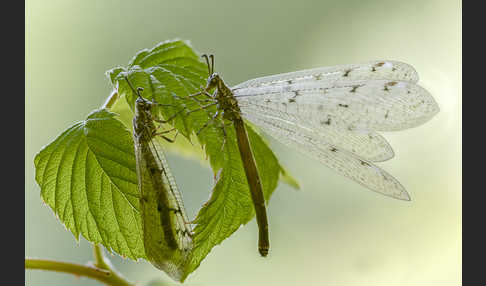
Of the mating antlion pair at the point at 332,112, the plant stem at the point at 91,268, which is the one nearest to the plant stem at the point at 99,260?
the plant stem at the point at 91,268

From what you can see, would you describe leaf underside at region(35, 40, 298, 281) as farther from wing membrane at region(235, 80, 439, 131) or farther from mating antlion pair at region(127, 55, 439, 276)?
wing membrane at region(235, 80, 439, 131)

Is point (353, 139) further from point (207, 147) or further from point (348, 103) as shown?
point (207, 147)

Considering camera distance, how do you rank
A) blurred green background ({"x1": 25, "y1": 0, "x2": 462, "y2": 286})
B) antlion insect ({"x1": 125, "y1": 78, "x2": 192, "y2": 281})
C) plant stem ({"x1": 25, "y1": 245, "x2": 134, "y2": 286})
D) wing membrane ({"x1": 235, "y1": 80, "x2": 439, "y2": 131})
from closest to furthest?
antlion insect ({"x1": 125, "y1": 78, "x2": 192, "y2": 281}) < plant stem ({"x1": 25, "y1": 245, "x2": 134, "y2": 286}) < wing membrane ({"x1": 235, "y1": 80, "x2": 439, "y2": 131}) < blurred green background ({"x1": 25, "y1": 0, "x2": 462, "y2": 286})

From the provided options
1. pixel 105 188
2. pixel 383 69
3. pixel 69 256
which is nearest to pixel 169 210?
pixel 105 188

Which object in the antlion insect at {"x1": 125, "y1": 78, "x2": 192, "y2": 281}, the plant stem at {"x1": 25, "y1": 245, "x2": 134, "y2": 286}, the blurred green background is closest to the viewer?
the antlion insect at {"x1": 125, "y1": 78, "x2": 192, "y2": 281}

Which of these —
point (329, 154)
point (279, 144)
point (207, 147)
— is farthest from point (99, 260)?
point (279, 144)

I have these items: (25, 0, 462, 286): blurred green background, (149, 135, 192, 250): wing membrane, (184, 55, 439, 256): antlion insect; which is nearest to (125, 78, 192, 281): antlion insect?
(149, 135, 192, 250): wing membrane
